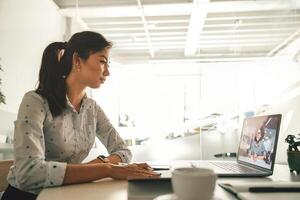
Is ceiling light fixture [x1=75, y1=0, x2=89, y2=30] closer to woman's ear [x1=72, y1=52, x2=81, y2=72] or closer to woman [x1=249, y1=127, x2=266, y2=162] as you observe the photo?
woman's ear [x1=72, y1=52, x2=81, y2=72]

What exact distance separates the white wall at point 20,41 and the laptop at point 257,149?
211 cm

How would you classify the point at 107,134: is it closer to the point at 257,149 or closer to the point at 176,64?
the point at 257,149

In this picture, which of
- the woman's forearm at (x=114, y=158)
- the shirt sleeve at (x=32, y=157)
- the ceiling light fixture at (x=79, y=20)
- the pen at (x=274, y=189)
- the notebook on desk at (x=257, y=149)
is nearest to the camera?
the pen at (x=274, y=189)

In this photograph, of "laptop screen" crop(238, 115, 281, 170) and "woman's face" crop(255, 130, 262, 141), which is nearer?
"laptop screen" crop(238, 115, 281, 170)

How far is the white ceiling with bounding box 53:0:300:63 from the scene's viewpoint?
13.1 ft

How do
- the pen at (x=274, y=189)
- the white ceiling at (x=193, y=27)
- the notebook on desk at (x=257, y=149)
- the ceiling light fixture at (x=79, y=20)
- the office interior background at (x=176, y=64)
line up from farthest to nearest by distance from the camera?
the ceiling light fixture at (x=79, y=20), the white ceiling at (x=193, y=27), the office interior background at (x=176, y=64), the notebook on desk at (x=257, y=149), the pen at (x=274, y=189)

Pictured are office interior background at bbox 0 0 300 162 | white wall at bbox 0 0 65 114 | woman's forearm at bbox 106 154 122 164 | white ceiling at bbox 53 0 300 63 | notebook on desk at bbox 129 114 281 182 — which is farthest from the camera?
white ceiling at bbox 53 0 300 63

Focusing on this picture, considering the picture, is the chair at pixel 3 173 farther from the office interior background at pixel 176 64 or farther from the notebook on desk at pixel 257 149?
the office interior background at pixel 176 64

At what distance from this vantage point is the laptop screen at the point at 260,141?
1026 millimetres

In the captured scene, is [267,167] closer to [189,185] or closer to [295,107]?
[189,185]

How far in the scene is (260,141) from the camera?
1.16m

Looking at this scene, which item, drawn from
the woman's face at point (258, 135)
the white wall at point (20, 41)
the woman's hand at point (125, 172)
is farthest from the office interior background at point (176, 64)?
the woman's hand at point (125, 172)

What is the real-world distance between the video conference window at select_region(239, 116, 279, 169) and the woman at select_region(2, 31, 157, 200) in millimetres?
422

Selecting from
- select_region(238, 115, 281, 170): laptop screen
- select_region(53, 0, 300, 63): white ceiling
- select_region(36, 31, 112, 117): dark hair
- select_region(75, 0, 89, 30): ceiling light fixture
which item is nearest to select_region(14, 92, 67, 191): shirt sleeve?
select_region(36, 31, 112, 117): dark hair
